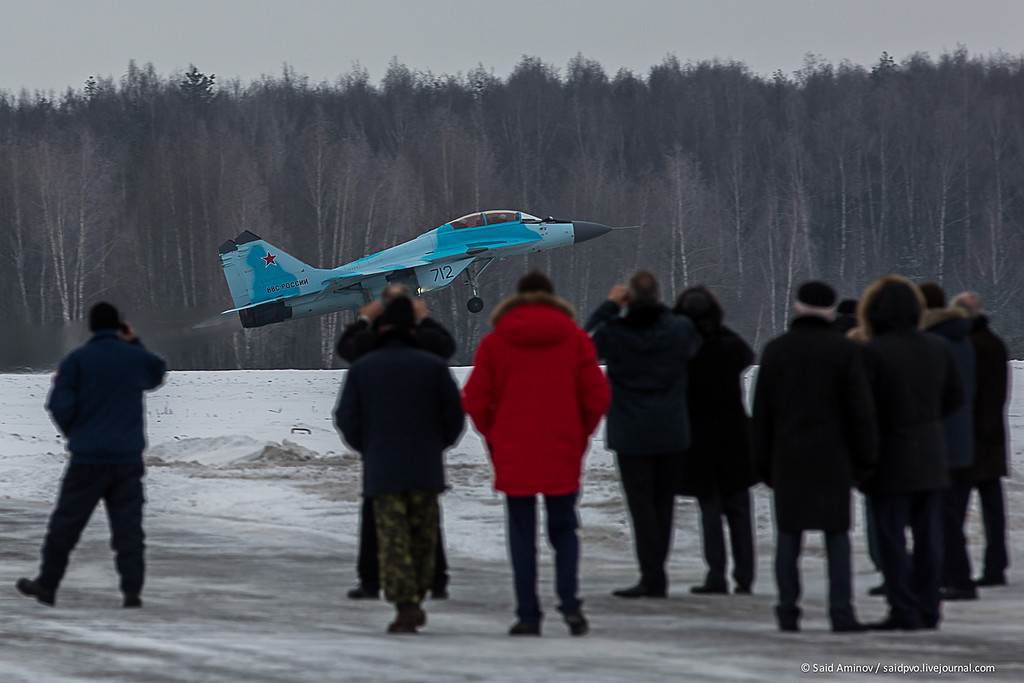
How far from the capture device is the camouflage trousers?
6621 millimetres

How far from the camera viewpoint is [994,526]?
775 centimetres

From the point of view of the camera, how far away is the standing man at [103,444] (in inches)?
289

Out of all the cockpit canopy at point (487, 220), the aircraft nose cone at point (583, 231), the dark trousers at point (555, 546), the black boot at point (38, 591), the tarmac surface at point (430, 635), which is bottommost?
the tarmac surface at point (430, 635)

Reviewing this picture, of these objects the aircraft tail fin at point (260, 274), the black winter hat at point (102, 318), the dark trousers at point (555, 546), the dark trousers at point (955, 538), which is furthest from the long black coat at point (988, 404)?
the aircraft tail fin at point (260, 274)

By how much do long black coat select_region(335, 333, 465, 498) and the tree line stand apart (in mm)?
38171

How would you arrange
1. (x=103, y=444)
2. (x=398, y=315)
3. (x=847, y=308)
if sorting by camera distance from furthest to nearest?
1. (x=847, y=308)
2. (x=103, y=444)
3. (x=398, y=315)

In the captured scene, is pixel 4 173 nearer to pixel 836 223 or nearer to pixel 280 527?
pixel 836 223

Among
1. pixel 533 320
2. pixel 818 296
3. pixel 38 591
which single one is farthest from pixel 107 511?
pixel 818 296

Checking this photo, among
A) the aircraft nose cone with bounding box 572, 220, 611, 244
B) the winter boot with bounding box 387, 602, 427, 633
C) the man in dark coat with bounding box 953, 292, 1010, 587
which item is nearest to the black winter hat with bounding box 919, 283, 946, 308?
the man in dark coat with bounding box 953, 292, 1010, 587

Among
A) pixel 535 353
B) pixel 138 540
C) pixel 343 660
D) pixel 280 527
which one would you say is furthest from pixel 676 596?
pixel 280 527

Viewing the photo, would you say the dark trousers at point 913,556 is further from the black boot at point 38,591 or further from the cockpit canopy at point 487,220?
the cockpit canopy at point 487,220

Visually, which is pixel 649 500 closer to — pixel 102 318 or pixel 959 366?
pixel 959 366

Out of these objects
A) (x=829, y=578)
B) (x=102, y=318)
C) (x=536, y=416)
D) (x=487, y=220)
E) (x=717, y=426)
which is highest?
(x=487, y=220)

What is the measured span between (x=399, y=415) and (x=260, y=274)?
25977 millimetres
